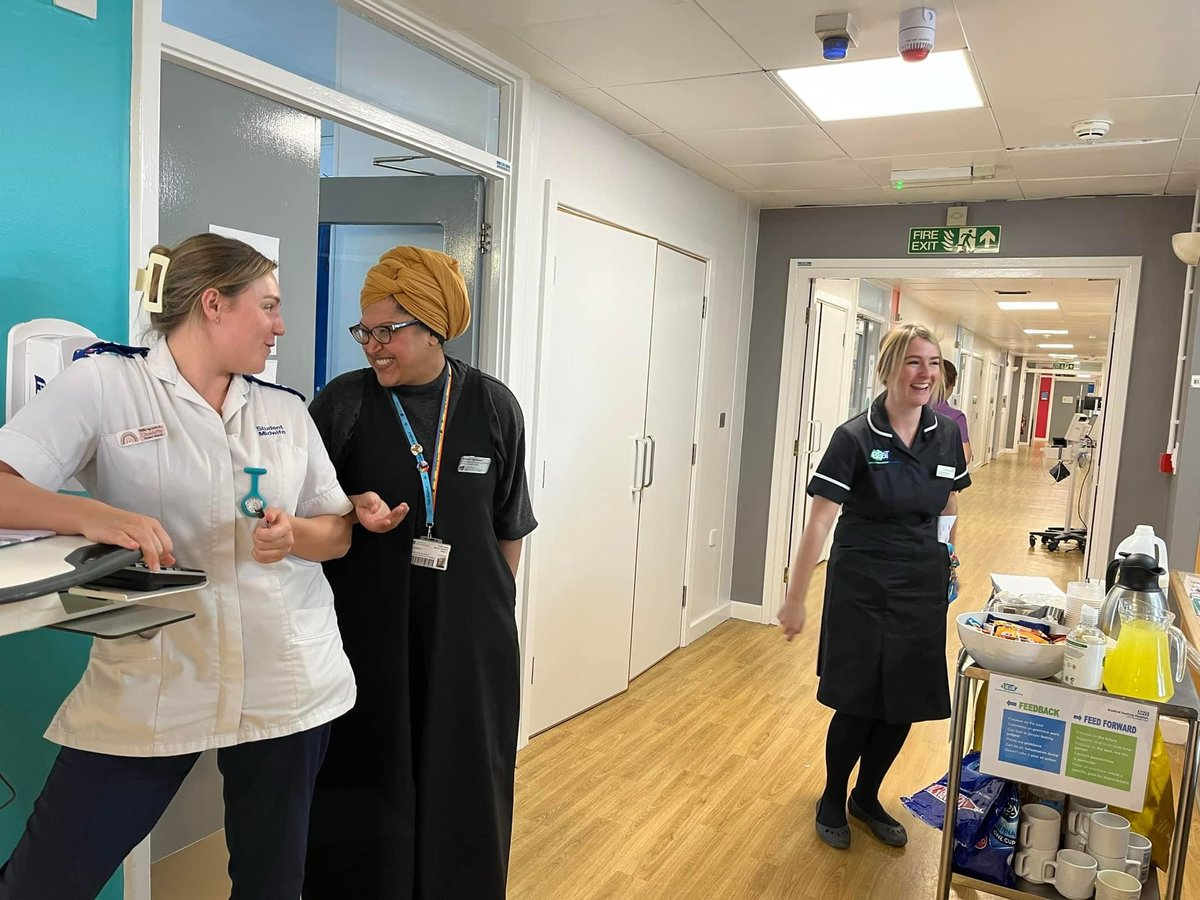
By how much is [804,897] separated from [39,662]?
2.03m

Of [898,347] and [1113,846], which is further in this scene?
[898,347]

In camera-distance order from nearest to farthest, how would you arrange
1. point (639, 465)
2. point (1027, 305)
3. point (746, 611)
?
point (639, 465), point (746, 611), point (1027, 305)

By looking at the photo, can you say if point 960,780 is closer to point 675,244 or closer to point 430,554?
point 430,554

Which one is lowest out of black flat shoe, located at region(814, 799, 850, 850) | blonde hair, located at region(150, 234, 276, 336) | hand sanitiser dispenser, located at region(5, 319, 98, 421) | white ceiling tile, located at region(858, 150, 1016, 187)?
black flat shoe, located at region(814, 799, 850, 850)

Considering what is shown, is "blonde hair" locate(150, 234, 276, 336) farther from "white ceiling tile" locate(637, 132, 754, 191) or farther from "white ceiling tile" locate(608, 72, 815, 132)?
"white ceiling tile" locate(637, 132, 754, 191)

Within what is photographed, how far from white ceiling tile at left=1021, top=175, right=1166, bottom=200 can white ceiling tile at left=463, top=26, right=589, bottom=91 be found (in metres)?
2.31

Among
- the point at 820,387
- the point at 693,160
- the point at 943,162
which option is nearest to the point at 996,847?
the point at 943,162

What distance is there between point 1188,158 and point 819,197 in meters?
1.69

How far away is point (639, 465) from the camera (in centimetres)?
405

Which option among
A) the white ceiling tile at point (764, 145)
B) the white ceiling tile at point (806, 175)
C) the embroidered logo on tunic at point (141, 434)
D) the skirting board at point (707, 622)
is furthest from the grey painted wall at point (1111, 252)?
the embroidered logo on tunic at point (141, 434)

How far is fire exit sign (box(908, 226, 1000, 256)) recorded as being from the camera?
14.9 ft

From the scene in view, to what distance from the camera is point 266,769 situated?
1538mm

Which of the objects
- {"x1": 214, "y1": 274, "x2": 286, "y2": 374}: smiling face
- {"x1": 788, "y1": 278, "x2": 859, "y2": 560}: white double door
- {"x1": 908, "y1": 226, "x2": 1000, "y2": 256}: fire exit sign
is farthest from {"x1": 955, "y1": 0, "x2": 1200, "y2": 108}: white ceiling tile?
{"x1": 788, "y1": 278, "x2": 859, "y2": 560}: white double door

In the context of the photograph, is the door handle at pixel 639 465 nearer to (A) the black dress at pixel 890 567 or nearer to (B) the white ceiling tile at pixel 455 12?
(A) the black dress at pixel 890 567
